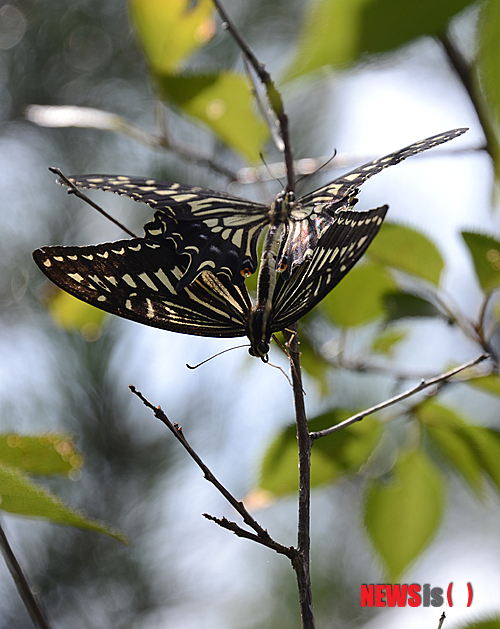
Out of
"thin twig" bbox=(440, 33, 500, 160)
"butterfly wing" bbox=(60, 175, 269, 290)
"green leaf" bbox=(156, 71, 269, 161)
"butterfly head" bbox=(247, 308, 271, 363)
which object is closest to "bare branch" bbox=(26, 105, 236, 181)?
"green leaf" bbox=(156, 71, 269, 161)

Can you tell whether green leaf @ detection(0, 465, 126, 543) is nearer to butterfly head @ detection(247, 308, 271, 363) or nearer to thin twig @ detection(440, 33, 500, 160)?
butterfly head @ detection(247, 308, 271, 363)

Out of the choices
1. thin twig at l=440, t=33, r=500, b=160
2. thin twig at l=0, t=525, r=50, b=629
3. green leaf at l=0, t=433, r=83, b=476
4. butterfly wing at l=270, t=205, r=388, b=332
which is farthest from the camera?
thin twig at l=440, t=33, r=500, b=160

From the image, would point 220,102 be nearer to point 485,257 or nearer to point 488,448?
point 485,257

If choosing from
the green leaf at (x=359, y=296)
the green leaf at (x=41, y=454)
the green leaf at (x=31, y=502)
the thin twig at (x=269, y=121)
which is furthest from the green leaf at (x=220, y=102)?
the green leaf at (x=31, y=502)

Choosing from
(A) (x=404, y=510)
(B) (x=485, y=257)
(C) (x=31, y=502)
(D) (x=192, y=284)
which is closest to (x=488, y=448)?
(A) (x=404, y=510)

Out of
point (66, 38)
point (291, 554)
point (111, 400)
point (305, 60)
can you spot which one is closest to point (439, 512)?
point (291, 554)

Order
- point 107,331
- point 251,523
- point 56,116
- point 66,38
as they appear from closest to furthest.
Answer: point 251,523 → point 56,116 → point 107,331 → point 66,38

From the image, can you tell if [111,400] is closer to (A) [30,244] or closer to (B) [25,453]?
(A) [30,244]
